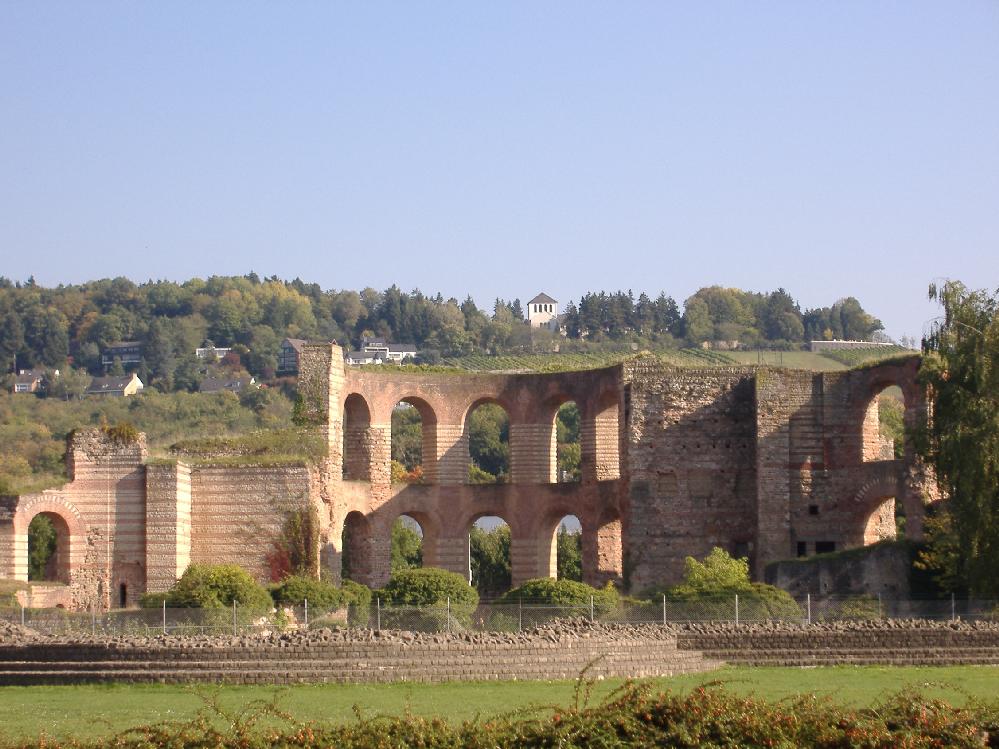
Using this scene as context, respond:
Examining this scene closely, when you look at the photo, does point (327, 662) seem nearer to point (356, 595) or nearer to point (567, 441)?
point (356, 595)

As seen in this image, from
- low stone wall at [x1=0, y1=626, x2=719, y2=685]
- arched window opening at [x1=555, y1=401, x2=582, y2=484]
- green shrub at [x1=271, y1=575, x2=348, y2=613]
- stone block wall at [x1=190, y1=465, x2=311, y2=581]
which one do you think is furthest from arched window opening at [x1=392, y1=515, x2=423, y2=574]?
low stone wall at [x1=0, y1=626, x2=719, y2=685]

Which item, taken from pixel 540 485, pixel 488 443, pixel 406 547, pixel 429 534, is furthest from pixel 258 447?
pixel 488 443

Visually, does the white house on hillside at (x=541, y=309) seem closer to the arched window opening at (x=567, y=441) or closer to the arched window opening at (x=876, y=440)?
the arched window opening at (x=567, y=441)

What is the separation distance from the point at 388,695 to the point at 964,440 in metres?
15.3

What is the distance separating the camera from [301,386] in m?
43.2

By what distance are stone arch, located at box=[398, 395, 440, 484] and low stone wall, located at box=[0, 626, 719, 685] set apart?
1909 cm

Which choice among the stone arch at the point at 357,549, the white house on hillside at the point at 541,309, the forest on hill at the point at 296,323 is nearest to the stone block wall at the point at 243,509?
the stone arch at the point at 357,549

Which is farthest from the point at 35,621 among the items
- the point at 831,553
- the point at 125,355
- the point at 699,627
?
the point at 125,355

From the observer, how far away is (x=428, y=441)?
153 ft

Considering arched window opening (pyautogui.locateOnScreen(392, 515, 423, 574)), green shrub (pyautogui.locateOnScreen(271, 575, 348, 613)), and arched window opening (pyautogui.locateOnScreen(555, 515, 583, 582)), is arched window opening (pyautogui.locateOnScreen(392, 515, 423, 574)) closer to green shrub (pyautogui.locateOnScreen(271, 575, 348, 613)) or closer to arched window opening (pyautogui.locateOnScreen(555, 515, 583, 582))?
arched window opening (pyautogui.locateOnScreen(555, 515, 583, 582))

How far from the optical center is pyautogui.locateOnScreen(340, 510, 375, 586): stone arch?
44.6m

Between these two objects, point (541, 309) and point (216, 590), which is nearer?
point (216, 590)

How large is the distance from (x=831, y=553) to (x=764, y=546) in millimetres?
2317

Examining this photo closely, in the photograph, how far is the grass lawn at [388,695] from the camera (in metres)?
19.7
